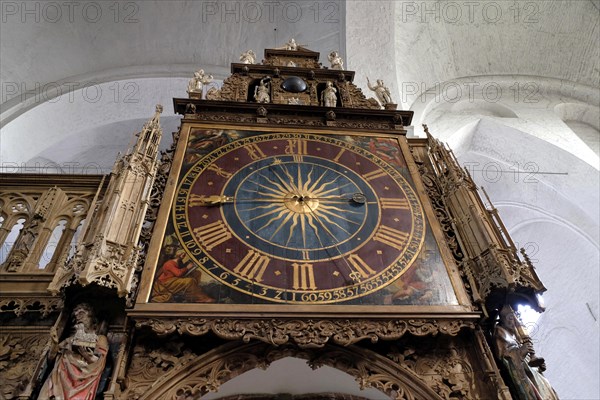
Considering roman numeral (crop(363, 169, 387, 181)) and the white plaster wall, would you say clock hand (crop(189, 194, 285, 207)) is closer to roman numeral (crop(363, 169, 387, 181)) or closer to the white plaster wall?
roman numeral (crop(363, 169, 387, 181))

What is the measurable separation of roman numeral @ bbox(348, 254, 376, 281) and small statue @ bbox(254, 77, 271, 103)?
2.56 metres

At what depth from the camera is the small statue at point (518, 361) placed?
10.0ft

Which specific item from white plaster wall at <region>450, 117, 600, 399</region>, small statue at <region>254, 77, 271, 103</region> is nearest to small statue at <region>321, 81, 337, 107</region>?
small statue at <region>254, 77, 271, 103</region>

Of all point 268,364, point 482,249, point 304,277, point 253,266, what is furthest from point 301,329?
point 482,249

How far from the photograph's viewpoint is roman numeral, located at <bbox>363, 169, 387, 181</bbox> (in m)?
4.68

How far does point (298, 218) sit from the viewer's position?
163 inches

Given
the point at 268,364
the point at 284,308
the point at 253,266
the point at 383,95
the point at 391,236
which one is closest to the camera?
the point at 268,364

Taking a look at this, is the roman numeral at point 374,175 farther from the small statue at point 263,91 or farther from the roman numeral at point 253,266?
the small statue at point 263,91

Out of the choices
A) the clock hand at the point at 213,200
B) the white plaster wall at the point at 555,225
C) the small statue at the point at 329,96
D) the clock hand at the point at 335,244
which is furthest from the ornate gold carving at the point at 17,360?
the white plaster wall at the point at 555,225

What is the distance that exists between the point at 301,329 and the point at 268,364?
1.00 ft

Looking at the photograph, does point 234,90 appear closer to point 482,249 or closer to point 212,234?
point 212,234

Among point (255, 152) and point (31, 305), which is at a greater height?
point (255, 152)

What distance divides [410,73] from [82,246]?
26.2 ft

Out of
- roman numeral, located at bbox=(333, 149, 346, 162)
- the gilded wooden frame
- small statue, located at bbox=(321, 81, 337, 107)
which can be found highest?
small statue, located at bbox=(321, 81, 337, 107)
